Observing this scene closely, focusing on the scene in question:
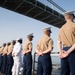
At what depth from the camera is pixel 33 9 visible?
2414 centimetres

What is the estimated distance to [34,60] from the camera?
28.9 ft

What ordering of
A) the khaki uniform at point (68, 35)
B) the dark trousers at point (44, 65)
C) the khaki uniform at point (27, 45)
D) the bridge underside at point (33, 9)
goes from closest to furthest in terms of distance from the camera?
the khaki uniform at point (68, 35) → the dark trousers at point (44, 65) → the khaki uniform at point (27, 45) → the bridge underside at point (33, 9)

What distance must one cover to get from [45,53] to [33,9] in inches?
741

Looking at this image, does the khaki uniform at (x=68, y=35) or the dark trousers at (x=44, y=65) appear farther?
the dark trousers at (x=44, y=65)

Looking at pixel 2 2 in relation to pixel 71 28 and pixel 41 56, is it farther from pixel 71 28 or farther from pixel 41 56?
pixel 71 28

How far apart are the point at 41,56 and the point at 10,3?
17.8 meters

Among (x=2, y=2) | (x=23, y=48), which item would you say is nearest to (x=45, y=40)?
(x=23, y=48)

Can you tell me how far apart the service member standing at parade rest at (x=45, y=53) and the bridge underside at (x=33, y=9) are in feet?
54.2

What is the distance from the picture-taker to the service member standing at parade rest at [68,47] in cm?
390

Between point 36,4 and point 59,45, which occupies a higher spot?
point 36,4

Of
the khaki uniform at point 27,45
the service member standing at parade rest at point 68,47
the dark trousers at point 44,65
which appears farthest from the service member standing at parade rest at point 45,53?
the khaki uniform at point 27,45

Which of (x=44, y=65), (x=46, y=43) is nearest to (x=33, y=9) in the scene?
(x=46, y=43)

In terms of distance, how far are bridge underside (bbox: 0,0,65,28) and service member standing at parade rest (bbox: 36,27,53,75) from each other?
54.2 ft

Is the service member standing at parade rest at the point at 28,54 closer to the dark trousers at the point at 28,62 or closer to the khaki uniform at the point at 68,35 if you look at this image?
the dark trousers at the point at 28,62
